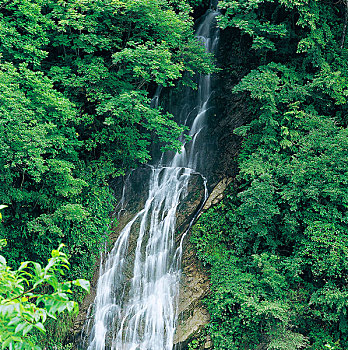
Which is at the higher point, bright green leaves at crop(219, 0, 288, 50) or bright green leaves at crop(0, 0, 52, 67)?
bright green leaves at crop(219, 0, 288, 50)

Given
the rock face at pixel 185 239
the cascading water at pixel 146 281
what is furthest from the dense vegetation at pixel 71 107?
the cascading water at pixel 146 281

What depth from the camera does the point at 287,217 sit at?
7539 mm

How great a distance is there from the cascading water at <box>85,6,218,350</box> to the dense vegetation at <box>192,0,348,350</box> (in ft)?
3.02

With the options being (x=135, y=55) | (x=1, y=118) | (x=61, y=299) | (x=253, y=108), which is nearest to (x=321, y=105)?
(x=253, y=108)

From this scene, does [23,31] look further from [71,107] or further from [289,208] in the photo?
[289,208]

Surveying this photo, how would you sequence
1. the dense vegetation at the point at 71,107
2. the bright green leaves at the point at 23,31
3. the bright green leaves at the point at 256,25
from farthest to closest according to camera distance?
the bright green leaves at the point at 256,25 → the bright green leaves at the point at 23,31 → the dense vegetation at the point at 71,107

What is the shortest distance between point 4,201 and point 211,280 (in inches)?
195

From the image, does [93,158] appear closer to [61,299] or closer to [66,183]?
[66,183]

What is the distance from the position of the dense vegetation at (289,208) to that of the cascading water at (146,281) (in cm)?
92

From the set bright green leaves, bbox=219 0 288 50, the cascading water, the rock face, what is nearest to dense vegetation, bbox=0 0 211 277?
the rock face

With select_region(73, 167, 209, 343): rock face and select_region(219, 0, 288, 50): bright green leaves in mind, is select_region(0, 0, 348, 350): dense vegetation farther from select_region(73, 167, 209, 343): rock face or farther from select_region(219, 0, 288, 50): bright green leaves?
select_region(73, 167, 209, 343): rock face

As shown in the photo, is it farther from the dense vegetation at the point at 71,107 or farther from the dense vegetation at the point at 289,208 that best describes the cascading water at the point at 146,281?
the dense vegetation at the point at 289,208

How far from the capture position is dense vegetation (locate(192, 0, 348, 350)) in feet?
22.9

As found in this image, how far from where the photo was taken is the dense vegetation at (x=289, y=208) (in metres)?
6.99
